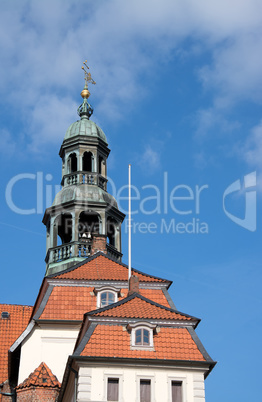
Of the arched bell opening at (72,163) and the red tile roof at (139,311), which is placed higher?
the arched bell opening at (72,163)

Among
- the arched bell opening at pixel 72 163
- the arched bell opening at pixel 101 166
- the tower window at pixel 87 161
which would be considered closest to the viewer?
the arched bell opening at pixel 101 166

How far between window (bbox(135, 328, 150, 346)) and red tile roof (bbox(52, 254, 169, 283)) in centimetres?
754

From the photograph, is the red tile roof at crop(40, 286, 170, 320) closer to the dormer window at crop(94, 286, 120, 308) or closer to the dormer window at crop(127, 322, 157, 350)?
the dormer window at crop(94, 286, 120, 308)

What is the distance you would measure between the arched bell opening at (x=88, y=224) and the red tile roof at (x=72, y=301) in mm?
6706

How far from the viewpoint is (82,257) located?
136 ft

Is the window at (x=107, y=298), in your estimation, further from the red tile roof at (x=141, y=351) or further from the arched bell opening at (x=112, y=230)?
the arched bell opening at (x=112, y=230)

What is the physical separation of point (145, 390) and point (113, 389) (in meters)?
1.26

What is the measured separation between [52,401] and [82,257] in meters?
10.2

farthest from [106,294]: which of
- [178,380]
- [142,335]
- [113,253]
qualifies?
[178,380]

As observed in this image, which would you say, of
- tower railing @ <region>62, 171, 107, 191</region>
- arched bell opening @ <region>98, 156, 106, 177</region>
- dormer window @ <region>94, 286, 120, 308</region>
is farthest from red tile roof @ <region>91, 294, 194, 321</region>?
arched bell opening @ <region>98, 156, 106, 177</region>

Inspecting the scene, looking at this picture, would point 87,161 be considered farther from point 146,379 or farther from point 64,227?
point 146,379

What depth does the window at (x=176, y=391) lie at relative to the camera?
92.6 ft

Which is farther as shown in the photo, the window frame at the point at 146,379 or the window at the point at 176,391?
the window at the point at 176,391

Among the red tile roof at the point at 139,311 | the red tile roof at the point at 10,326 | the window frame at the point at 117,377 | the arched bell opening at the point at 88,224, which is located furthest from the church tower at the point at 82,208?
the window frame at the point at 117,377
